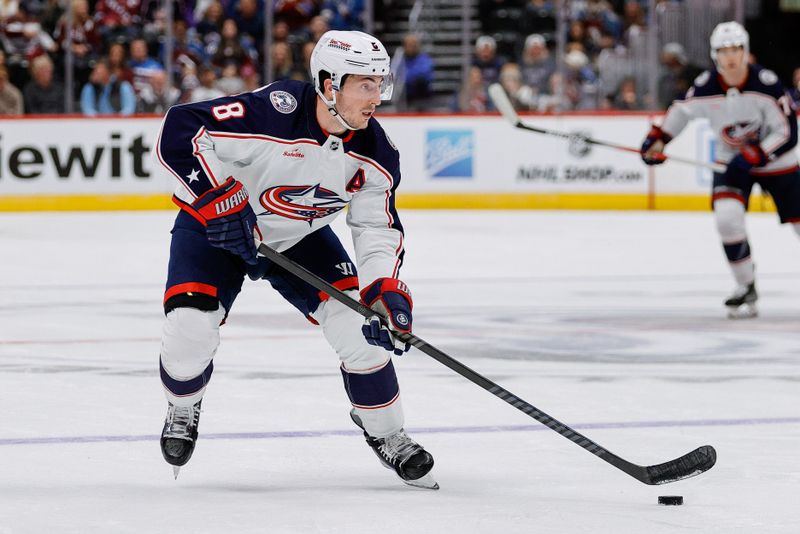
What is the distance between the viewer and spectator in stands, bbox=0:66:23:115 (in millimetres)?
11734

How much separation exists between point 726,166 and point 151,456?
4.07 meters

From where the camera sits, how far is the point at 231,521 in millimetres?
3010

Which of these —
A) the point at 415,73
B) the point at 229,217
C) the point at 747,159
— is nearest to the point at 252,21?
the point at 415,73

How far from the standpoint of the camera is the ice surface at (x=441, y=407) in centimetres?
312

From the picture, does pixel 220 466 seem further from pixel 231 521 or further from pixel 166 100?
A: pixel 166 100

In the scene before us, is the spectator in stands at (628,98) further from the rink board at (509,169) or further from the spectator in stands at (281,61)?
the spectator in stands at (281,61)

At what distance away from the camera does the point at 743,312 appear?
6.68 metres

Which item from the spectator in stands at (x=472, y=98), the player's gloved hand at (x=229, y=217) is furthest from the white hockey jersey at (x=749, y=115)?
the spectator in stands at (x=472, y=98)

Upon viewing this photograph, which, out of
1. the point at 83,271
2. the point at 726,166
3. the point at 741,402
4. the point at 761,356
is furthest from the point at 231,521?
the point at 83,271

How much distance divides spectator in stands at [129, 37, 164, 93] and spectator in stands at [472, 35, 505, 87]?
265 cm

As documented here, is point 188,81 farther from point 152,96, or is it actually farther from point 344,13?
point 344,13

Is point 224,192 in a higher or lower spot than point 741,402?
higher

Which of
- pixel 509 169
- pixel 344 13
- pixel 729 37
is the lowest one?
pixel 509 169

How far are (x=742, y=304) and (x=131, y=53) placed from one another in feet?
22.1
